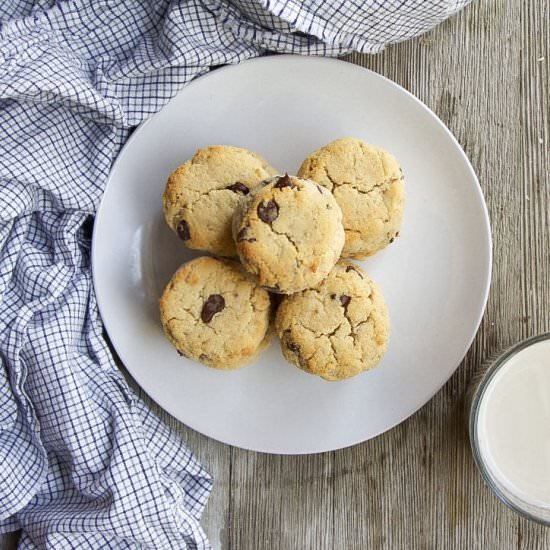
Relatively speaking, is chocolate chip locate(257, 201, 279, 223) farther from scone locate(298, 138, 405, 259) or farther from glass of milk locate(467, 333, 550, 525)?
glass of milk locate(467, 333, 550, 525)

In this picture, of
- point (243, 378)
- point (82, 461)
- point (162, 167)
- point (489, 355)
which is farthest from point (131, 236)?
point (489, 355)

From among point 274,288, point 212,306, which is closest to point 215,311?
point 212,306

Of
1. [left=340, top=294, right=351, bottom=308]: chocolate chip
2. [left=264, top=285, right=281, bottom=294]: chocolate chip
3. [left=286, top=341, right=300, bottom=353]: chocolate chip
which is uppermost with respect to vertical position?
[left=264, top=285, right=281, bottom=294]: chocolate chip

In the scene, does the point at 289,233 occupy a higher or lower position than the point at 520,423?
higher

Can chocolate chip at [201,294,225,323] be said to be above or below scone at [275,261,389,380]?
above

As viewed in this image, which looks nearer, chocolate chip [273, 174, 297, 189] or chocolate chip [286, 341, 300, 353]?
chocolate chip [273, 174, 297, 189]

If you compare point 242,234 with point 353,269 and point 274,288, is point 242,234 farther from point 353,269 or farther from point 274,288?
point 353,269

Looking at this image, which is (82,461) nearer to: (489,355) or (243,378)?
(243,378)

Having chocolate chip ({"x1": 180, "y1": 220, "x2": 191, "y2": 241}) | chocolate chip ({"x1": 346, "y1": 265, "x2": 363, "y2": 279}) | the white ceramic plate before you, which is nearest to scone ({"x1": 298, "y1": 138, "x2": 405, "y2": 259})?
chocolate chip ({"x1": 346, "y1": 265, "x2": 363, "y2": 279})
